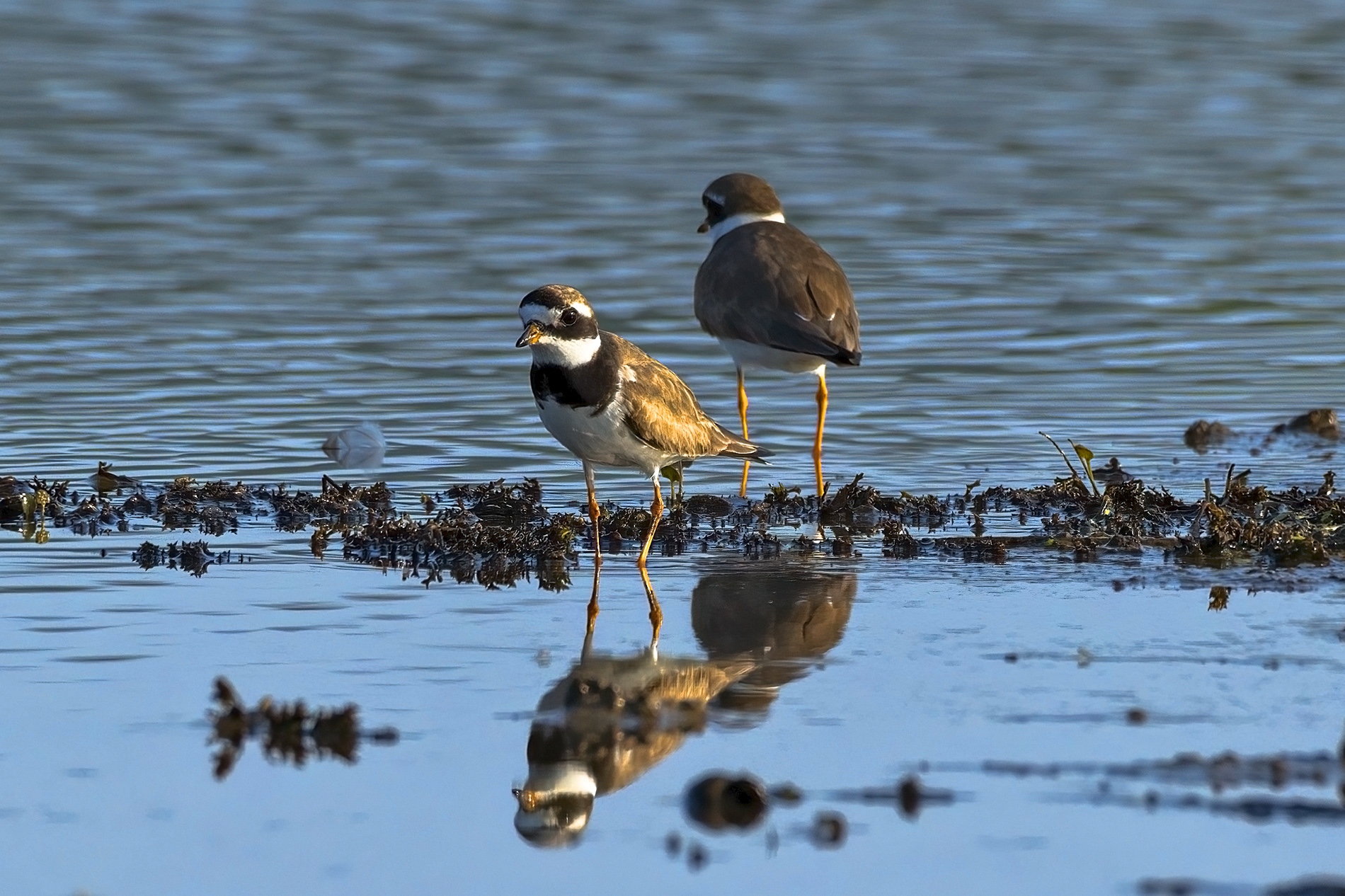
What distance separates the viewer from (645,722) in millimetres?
6039

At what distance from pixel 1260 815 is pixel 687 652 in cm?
240

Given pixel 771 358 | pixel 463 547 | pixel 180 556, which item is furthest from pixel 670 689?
pixel 771 358

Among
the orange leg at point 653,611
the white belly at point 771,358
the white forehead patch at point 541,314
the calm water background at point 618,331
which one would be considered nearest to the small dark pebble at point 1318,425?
the calm water background at point 618,331

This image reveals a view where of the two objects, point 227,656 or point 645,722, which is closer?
point 645,722

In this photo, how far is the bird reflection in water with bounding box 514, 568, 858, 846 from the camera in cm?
561

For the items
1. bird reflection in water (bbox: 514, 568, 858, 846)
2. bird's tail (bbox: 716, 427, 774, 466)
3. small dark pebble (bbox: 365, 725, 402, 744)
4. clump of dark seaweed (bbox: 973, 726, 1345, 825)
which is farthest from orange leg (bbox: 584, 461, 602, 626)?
clump of dark seaweed (bbox: 973, 726, 1345, 825)

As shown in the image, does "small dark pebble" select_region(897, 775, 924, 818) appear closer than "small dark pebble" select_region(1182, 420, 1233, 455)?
Yes

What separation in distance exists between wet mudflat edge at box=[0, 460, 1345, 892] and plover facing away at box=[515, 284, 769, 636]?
430mm

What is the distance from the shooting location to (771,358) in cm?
1083

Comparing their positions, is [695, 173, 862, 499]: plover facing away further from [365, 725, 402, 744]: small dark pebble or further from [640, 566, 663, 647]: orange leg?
[365, 725, 402, 744]: small dark pebble

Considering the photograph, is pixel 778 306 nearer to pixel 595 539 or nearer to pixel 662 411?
pixel 662 411

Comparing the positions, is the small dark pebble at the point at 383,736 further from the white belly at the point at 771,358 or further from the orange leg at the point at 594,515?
the white belly at the point at 771,358

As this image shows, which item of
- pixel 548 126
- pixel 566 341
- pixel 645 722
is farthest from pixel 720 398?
pixel 548 126

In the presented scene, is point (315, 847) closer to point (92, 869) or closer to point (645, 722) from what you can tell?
point (92, 869)
